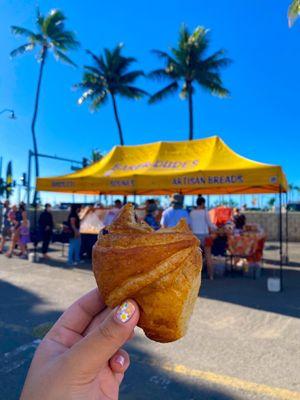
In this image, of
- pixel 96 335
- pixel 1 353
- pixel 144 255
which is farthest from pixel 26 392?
pixel 1 353

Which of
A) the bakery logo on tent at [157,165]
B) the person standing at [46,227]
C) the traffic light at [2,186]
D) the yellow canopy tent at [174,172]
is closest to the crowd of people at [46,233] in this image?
the person standing at [46,227]

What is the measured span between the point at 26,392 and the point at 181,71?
2808cm

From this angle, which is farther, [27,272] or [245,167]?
[27,272]

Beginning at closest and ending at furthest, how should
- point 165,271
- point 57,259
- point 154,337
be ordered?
1. point 165,271
2. point 154,337
3. point 57,259

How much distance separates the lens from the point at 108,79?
1183 inches

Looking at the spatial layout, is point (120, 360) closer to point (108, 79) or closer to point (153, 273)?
point (153, 273)

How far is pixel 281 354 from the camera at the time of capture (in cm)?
410

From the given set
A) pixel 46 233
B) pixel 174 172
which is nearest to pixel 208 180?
pixel 174 172

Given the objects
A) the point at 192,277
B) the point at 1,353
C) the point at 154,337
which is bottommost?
the point at 1,353

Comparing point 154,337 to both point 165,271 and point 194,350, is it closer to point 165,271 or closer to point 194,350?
point 165,271

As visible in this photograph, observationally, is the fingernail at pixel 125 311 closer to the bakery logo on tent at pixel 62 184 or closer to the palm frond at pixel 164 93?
the bakery logo on tent at pixel 62 184

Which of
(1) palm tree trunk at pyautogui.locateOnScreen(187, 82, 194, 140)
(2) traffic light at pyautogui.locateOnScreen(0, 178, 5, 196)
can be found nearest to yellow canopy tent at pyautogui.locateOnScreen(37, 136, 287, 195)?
(1) palm tree trunk at pyautogui.locateOnScreen(187, 82, 194, 140)

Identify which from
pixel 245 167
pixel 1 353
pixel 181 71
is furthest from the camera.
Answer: pixel 181 71

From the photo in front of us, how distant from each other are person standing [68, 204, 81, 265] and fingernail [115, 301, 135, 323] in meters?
9.33
